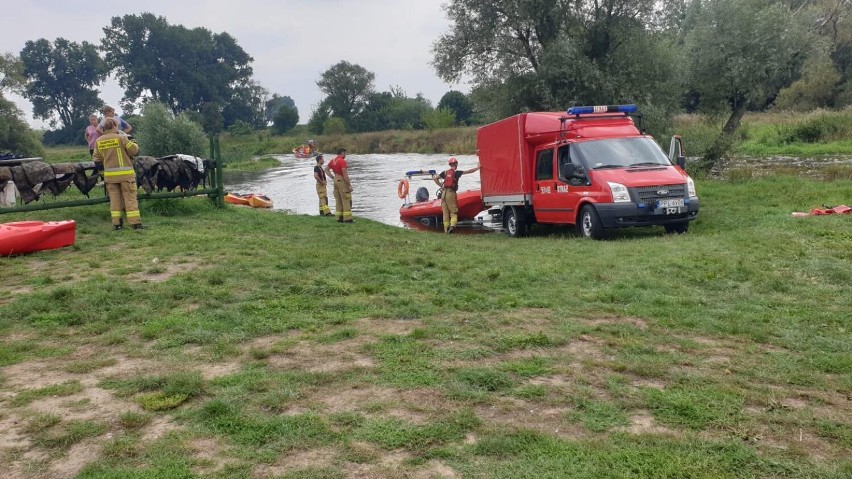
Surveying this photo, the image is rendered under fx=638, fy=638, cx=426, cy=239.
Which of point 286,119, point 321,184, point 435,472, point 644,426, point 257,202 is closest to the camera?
A: point 435,472

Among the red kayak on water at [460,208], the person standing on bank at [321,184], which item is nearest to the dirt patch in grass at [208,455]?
the red kayak on water at [460,208]

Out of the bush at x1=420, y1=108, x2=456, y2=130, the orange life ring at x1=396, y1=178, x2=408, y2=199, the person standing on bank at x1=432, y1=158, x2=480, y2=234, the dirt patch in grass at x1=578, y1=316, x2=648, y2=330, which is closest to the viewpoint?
the dirt patch in grass at x1=578, y1=316, x2=648, y2=330

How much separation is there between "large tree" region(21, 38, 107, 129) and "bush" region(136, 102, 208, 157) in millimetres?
85185

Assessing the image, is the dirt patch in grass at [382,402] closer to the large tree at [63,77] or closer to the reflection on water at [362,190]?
the reflection on water at [362,190]

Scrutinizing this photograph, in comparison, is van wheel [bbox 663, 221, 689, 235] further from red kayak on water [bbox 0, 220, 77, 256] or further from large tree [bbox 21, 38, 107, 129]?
large tree [bbox 21, 38, 107, 129]

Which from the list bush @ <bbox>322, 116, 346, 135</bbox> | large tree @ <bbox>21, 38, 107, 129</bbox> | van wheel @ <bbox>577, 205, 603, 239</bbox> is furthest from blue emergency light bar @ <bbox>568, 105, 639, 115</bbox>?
large tree @ <bbox>21, 38, 107, 129</bbox>

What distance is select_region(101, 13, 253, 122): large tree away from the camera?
10762cm

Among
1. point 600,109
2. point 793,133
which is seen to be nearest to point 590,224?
point 600,109

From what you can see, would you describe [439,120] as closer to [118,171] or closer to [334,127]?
[334,127]

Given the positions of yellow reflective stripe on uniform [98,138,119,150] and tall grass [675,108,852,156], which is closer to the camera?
yellow reflective stripe on uniform [98,138,119,150]

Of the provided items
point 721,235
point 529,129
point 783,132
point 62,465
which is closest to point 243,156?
point 783,132

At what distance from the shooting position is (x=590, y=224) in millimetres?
12203

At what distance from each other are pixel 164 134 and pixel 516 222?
26655mm

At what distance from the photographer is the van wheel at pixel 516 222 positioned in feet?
48.3
